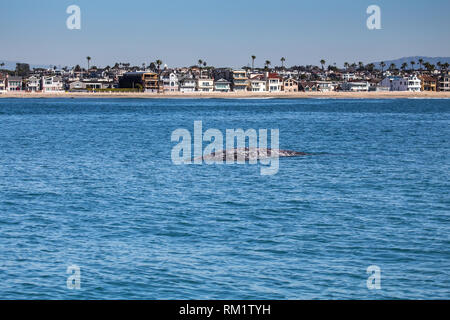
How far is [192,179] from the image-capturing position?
1736 inches

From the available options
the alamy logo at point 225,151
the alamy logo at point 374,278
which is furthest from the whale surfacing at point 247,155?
the alamy logo at point 374,278

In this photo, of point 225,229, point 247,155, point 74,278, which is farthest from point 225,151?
point 74,278

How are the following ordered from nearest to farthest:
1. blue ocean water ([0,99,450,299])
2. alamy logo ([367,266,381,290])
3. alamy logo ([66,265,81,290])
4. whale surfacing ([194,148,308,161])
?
alamy logo ([367,266,381,290]) → alamy logo ([66,265,81,290]) → blue ocean water ([0,99,450,299]) → whale surfacing ([194,148,308,161])

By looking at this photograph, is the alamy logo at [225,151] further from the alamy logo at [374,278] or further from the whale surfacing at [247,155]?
the alamy logo at [374,278]

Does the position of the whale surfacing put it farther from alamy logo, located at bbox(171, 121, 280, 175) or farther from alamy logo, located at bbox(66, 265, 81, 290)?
alamy logo, located at bbox(66, 265, 81, 290)

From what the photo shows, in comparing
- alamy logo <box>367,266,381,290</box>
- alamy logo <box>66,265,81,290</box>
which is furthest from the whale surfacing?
alamy logo <box>66,265,81,290</box>

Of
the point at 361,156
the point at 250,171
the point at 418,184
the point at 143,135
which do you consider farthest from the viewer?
the point at 143,135

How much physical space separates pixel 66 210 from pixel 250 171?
17660 mm

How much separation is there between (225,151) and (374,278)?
35179 mm

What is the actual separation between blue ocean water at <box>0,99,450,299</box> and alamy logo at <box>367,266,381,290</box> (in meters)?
0.25

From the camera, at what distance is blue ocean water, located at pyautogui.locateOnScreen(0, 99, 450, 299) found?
821 inches
